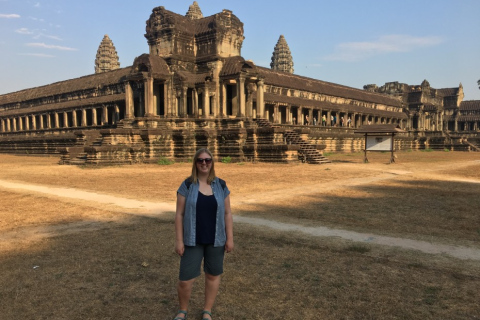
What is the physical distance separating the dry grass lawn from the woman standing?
1.41 ft

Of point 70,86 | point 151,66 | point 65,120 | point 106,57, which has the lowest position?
point 65,120

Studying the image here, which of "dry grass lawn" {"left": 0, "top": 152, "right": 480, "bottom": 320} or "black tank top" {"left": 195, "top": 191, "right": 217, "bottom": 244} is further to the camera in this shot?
"dry grass lawn" {"left": 0, "top": 152, "right": 480, "bottom": 320}

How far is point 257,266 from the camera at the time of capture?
17.3 ft

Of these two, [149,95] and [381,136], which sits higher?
[149,95]

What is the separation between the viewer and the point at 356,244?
20.6 feet

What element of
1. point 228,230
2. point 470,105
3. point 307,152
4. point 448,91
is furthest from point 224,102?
point 448,91

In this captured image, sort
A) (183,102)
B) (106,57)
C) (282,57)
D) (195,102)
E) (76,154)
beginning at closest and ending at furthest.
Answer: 1. (76,154)
2. (183,102)
3. (195,102)
4. (106,57)
5. (282,57)

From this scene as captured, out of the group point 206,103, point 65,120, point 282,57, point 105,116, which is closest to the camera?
point 206,103

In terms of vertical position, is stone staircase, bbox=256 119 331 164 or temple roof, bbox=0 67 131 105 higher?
temple roof, bbox=0 67 131 105

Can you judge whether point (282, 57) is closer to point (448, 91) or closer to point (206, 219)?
point (448, 91)

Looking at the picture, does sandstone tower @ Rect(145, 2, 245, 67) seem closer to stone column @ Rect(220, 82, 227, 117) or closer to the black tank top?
stone column @ Rect(220, 82, 227, 117)

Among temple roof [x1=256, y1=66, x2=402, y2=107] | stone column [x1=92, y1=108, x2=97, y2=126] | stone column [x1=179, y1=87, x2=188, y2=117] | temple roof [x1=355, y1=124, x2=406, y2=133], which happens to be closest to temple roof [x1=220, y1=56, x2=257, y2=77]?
stone column [x1=179, y1=87, x2=188, y2=117]

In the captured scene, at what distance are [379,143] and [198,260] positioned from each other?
24.7 metres

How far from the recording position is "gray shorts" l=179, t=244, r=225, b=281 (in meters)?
3.64
